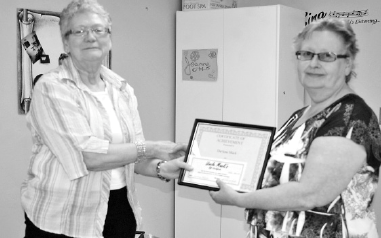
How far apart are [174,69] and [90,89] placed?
6.71 ft

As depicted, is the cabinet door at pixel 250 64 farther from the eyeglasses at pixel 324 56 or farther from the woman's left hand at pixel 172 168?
the eyeglasses at pixel 324 56

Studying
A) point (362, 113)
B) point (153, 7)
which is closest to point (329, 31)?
point (362, 113)

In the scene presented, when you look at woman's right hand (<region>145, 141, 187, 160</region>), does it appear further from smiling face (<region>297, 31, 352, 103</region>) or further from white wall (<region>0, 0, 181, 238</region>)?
white wall (<region>0, 0, 181, 238</region>)

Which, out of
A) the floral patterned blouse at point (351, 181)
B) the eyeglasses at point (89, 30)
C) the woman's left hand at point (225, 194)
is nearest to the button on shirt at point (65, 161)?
the eyeglasses at point (89, 30)

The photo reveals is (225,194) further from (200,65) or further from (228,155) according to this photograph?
(200,65)

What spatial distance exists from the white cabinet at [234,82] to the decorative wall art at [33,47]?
112cm

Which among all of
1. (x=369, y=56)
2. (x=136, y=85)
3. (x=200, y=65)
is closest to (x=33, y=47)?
(x=136, y=85)

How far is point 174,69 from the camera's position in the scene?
166 inches

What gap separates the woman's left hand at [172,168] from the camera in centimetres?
217

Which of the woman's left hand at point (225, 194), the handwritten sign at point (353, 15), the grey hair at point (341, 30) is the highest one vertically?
the handwritten sign at point (353, 15)

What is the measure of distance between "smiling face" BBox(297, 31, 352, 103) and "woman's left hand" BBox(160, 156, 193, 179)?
24.6 inches

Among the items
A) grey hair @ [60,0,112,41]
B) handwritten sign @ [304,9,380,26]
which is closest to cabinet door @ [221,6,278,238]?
handwritten sign @ [304,9,380,26]

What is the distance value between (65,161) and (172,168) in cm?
49

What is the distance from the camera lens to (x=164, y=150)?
2320mm
